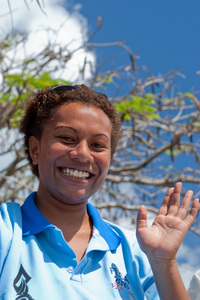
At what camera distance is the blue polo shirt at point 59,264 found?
4.73 feet

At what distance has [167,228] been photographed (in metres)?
1.65

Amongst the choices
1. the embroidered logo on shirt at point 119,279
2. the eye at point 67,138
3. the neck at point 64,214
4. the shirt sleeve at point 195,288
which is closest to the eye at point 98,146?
the eye at point 67,138

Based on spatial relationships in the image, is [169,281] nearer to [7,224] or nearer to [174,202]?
[174,202]

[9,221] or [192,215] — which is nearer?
[9,221]

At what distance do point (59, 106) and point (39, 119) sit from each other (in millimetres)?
122

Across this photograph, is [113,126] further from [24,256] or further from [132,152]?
[132,152]

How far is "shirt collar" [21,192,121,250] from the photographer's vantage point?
160 centimetres

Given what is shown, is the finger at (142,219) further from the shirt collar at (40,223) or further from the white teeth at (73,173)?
the white teeth at (73,173)

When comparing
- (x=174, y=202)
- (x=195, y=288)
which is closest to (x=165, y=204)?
(x=174, y=202)

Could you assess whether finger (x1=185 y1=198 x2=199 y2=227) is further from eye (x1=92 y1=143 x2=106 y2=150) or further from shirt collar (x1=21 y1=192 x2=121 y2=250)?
eye (x1=92 y1=143 x2=106 y2=150)

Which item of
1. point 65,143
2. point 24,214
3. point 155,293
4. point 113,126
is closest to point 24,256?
point 24,214

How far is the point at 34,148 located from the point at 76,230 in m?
0.41

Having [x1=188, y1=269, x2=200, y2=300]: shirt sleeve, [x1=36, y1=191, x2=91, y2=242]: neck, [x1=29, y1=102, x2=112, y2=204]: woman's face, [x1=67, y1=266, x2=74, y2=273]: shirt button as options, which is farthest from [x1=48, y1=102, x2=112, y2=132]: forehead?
[x1=188, y1=269, x2=200, y2=300]: shirt sleeve

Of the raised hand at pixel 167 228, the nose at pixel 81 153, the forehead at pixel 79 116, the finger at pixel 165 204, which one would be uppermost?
the forehead at pixel 79 116
